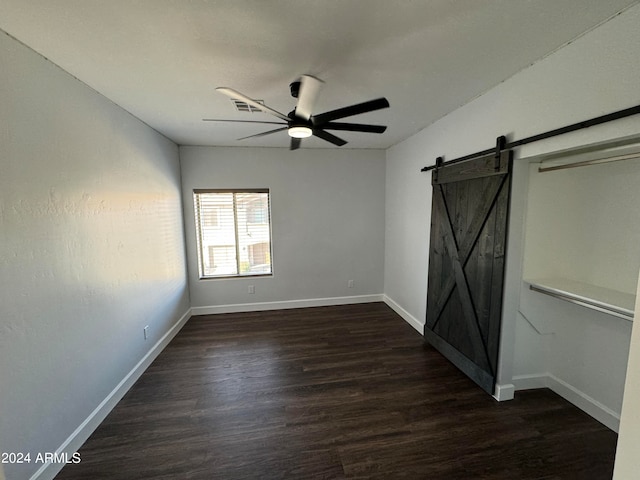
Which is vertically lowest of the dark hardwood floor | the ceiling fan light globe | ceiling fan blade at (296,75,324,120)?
the dark hardwood floor

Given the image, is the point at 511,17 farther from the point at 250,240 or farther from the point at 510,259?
the point at 250,240

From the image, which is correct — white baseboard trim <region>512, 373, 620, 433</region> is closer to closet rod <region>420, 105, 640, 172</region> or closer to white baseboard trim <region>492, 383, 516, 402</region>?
white baseboard trim <region>492, 383, 516, 402</region>

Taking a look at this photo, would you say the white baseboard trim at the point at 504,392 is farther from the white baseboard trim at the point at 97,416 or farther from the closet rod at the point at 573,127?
the white baseboard trim at the point at 97,416

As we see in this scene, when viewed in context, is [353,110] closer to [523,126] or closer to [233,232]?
[523,126]

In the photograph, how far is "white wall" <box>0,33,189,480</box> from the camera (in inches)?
57.8

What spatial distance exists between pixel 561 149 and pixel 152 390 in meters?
3.81

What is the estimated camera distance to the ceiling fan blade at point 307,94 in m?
1.59

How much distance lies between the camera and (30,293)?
156 centimetres

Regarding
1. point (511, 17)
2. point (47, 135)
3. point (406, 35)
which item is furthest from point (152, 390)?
point (511, 17)

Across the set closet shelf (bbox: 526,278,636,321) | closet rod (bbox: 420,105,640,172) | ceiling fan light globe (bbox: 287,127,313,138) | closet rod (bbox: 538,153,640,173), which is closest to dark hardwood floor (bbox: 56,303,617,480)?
closet shelf (bbox: 526,278,636,321)

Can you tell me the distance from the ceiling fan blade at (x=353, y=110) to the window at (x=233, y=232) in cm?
243

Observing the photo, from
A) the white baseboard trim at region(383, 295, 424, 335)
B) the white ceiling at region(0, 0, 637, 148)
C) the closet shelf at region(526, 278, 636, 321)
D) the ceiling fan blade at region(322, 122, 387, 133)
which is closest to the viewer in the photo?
the white ceiling at region(0, 0, 637, 148)

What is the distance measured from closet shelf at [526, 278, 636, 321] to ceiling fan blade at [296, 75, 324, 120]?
89.9 inches

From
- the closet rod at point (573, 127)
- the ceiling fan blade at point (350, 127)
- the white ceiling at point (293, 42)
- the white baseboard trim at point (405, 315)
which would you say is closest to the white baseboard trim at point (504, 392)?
the white baseboard trim at point (405, 315)
